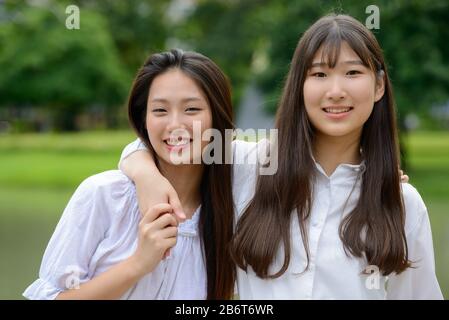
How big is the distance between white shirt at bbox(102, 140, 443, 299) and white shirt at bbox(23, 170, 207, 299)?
168 mm

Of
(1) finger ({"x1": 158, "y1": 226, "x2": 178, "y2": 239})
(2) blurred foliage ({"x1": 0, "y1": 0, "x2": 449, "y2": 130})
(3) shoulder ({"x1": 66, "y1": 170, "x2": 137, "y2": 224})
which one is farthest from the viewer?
(2) blurred foliage ({"x1": 0, "y1": 0, "x2": 449, "y2": 130})

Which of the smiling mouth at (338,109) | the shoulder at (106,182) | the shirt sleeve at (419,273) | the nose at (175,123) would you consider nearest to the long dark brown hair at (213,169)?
the nose at (175,123)

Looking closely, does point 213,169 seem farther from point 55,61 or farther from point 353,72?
point 55,61

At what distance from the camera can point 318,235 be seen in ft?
5.69

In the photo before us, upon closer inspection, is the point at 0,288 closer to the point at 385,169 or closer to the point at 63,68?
the point at 385,169

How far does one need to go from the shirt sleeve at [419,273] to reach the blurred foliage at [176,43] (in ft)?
23.1

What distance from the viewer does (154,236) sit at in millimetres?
1662

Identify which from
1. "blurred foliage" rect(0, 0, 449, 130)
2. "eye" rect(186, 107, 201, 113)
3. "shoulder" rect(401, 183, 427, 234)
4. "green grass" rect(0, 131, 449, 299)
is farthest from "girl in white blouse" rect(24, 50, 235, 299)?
"blurred foliage" rect(0, 0, 449, 130)

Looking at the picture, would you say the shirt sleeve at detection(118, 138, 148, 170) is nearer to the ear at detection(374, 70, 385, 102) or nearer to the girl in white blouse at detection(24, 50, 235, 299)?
the girl in white blouse at detection(24, 50, 235, 299)

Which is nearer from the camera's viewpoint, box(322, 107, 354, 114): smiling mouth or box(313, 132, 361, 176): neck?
box(322, 107, 354, 114): smiling mouth

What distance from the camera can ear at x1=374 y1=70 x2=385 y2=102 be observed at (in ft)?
5.90

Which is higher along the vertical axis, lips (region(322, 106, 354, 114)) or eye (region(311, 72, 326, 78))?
eye (region(311, 72, 326, 78))

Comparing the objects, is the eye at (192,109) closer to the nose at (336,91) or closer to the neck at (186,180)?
the neck at (186,180)
